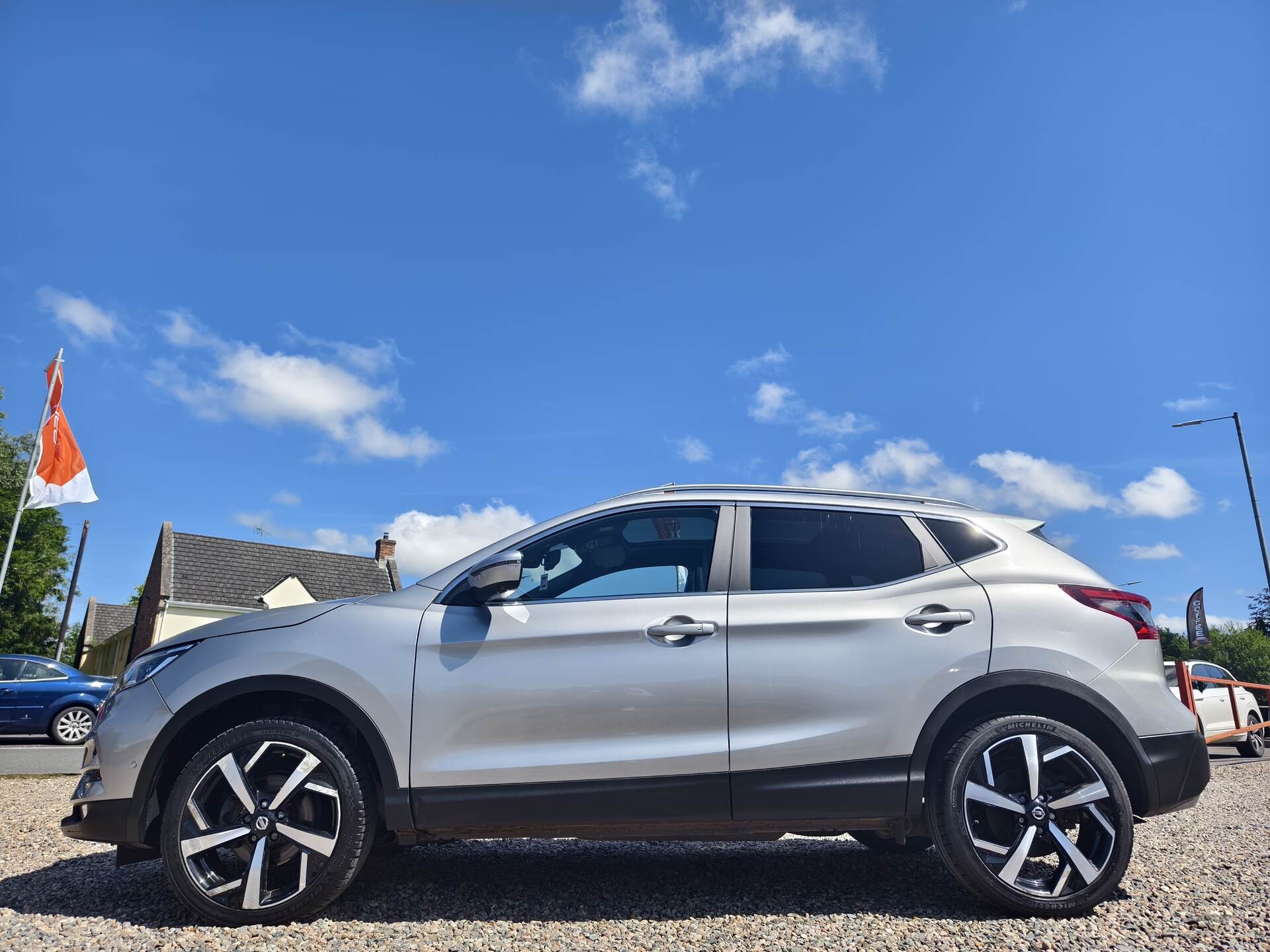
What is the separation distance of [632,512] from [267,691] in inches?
69.4

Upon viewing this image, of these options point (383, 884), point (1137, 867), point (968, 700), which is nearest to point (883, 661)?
point (968, 700)

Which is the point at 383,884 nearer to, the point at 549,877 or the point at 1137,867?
the point at 549,877

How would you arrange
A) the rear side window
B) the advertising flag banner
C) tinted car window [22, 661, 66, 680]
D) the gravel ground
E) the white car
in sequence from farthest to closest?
the advertising flag banner < tinted car window [22, 661, 66, 680] < the white car < the rear side window < the gravel ground

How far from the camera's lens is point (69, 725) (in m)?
14.4

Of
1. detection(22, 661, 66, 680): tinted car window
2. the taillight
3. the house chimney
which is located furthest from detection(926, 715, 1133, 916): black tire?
the house chimney

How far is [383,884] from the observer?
3949 mm

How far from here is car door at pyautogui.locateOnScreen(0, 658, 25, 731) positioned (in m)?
14.1

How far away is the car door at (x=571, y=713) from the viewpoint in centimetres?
338

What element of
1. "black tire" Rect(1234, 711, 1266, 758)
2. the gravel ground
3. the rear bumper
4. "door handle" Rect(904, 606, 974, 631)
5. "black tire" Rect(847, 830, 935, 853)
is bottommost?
the gravel ground

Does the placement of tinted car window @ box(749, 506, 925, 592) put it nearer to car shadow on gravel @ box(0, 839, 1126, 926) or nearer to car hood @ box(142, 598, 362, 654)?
car shadow on gravel @ box(0, 839, 1126, 926)

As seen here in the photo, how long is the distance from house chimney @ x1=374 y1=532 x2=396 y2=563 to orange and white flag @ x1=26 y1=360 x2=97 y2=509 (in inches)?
942

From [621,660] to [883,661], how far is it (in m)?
1.10

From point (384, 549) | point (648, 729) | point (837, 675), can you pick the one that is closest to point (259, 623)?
point (648, 729)

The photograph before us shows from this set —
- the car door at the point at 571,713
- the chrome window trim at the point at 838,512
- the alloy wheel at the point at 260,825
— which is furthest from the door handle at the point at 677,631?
the alloy wheel at the point at 260,825
